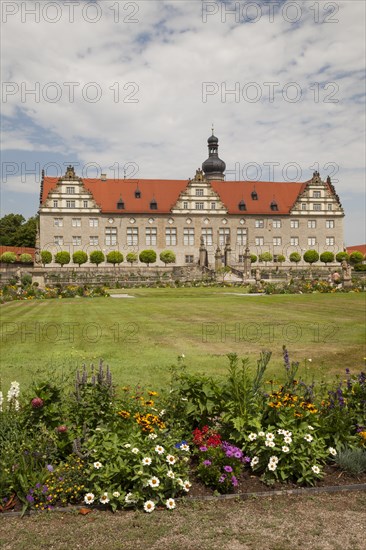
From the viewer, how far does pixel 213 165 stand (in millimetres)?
69688

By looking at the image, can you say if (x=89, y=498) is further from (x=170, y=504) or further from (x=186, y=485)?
(x=186, y=485)

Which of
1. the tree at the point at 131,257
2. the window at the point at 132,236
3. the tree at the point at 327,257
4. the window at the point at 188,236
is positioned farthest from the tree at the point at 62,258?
the tree at the point at 327,257

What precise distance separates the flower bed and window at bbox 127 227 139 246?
5450 centimetres

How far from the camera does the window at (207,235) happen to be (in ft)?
201

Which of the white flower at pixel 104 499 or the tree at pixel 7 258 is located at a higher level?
the tree at pixel 7 258

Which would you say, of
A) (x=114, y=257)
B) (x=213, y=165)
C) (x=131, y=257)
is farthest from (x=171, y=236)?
(x=213, y=165)

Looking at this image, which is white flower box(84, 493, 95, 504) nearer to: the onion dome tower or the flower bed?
the flower bed

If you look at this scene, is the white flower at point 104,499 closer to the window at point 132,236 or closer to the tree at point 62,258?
the tree at point 62,258

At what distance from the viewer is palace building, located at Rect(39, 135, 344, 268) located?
57906 mm

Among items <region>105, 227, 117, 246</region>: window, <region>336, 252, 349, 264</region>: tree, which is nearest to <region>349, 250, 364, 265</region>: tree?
<region>336, 252, 349, 264</region>: tree

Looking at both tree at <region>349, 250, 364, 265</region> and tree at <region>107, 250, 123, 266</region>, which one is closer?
tree at <region>107, 250, 123, 266</region>

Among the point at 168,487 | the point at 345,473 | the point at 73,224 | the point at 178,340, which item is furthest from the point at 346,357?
the point at 73,224

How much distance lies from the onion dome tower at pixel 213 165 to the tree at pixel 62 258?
26.0 meters

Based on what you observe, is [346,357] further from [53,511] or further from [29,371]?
[53,511]
